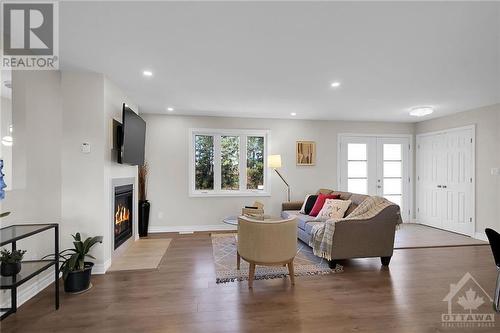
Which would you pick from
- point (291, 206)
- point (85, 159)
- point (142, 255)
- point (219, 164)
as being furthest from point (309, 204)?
point (85, 159)

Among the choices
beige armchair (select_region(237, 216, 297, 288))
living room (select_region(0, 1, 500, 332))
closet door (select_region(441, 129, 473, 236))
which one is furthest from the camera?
closet door (select_region(441, 129, 473, 236))

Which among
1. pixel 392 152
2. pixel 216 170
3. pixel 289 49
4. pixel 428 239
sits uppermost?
pixel 289 49

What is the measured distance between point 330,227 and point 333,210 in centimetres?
92

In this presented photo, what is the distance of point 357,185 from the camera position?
237 inches

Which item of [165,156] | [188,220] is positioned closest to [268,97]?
[165,156]

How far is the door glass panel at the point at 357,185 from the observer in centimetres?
599

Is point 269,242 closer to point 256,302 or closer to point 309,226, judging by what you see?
point 256,302

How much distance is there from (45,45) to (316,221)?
402 centimetres

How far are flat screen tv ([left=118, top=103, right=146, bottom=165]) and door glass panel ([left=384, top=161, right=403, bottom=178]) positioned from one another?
5.47m

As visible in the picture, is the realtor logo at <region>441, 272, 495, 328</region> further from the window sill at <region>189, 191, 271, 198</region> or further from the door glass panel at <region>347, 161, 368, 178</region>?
the window sill at <region>189, 191, 271, 198</region>

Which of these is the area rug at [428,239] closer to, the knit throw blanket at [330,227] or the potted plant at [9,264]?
the knit throw blanket at [330,227]

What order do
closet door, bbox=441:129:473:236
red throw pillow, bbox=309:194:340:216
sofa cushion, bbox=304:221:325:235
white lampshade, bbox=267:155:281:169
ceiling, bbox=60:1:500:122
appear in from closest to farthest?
ceiling, bbox=60:1:500:122
sofa cushion, bbox=304:221:325:235
red throw pillow, bbox=309:194:340:216
closet door, bbox=441:129:473:236
white lampshade, bbox=267:155:281:169

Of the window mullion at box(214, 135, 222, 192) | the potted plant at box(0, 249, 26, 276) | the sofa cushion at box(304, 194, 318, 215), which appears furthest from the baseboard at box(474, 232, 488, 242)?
the potted plant at box(0, 249, 26, 276)

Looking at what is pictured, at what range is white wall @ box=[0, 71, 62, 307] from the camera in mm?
2355
